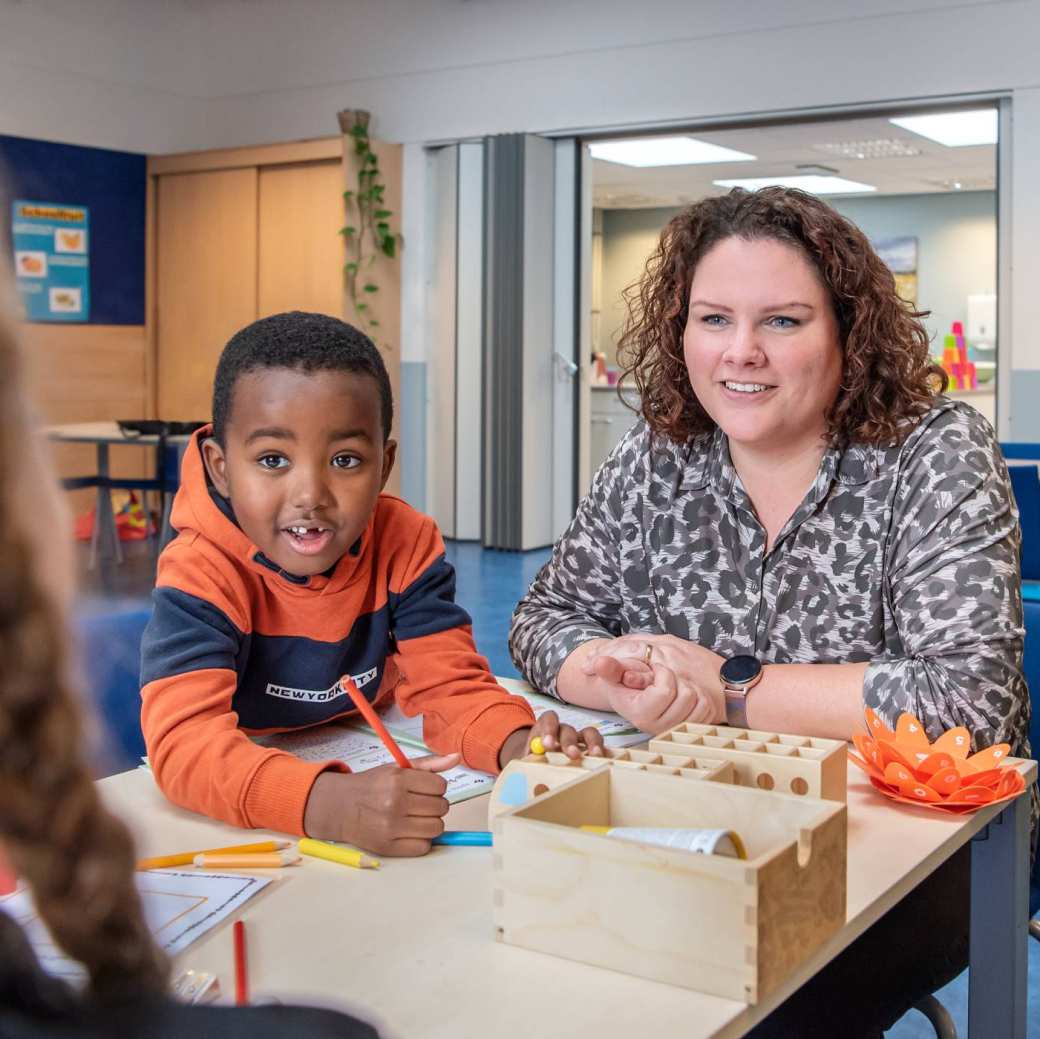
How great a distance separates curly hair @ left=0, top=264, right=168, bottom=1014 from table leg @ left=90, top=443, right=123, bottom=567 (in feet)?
23.0

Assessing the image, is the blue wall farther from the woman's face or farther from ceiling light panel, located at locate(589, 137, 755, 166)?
the woman's face

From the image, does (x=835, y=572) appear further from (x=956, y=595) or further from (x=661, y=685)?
(x=661, y=685)

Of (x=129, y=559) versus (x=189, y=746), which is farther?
(x=129, y=559)

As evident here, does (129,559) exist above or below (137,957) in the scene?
below

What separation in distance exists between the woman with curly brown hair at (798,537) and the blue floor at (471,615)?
0.51m

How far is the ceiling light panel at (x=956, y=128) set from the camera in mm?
8172

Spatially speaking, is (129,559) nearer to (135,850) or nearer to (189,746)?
(189,746)

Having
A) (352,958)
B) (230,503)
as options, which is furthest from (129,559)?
(352,958)

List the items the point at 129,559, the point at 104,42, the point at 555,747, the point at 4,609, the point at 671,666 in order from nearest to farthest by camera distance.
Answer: the point at 4,609 → the point at 555,747 → the point at 671,666 → the point at 129,559 → the point at 104,42

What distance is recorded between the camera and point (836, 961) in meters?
1.40

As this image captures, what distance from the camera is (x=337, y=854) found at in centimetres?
109

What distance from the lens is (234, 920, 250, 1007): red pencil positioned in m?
0.84

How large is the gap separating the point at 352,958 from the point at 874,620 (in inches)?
38.0

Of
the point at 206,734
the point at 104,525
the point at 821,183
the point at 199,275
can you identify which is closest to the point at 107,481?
the point at 104,525
